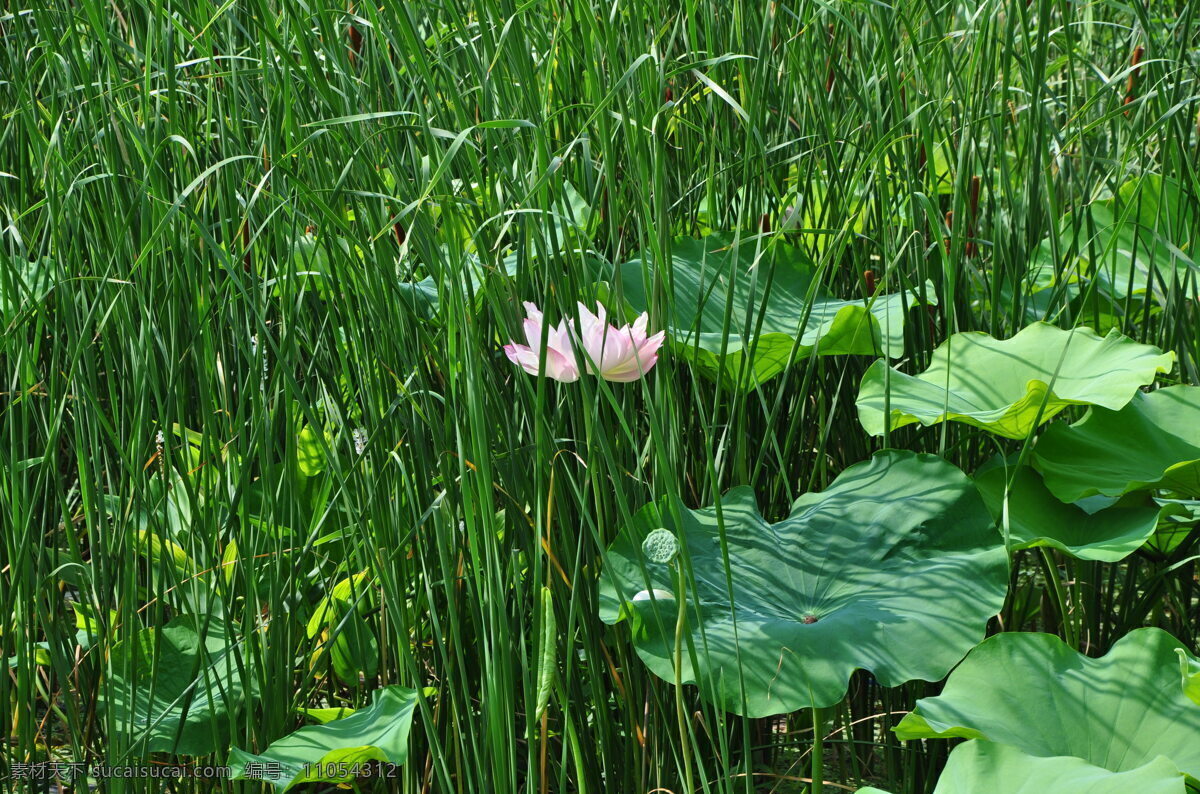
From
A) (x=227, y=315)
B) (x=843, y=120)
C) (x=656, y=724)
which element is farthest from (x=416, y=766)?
(x=843, y=120)

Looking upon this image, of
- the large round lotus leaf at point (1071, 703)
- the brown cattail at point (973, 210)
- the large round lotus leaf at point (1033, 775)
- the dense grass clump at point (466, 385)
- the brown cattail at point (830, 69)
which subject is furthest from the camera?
the brown cattail at point (830, 69)

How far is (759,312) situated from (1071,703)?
0.40 metres

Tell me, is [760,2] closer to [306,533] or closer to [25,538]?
[306,533]

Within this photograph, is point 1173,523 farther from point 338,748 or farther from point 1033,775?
point 338,748

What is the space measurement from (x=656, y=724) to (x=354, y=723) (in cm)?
26

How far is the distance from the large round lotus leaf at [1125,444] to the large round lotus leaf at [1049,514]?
0.03 metres

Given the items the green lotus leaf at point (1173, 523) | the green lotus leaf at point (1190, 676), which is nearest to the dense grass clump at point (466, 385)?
the green lotus leaf at point (1173, 523)

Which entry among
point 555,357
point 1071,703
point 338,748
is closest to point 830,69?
point 555,357

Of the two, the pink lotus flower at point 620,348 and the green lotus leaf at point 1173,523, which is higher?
the pink lotus flower at point 620,348

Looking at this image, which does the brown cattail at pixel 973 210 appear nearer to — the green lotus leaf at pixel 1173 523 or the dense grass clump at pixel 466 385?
the dense grass clump at pixel 466 385

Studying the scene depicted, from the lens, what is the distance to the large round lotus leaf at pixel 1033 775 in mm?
634

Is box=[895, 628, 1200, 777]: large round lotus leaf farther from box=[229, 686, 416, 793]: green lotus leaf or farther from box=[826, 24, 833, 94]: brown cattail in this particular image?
box=[826, 24, 833, 94]: brown cattail

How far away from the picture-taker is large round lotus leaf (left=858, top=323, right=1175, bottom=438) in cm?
92

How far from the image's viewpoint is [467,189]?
99cm
